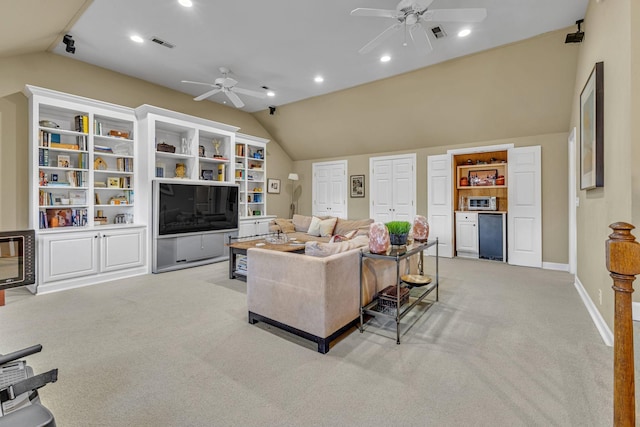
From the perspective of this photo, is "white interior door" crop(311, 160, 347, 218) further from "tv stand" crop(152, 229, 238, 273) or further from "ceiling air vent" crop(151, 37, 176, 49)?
"ceiling air vent" crop(151, 37, 176, 49)

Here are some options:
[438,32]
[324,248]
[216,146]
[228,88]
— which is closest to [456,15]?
[438,32]

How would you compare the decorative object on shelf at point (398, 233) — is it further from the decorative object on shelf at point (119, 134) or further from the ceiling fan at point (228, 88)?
the decorative object on shelf at point (119, 134)

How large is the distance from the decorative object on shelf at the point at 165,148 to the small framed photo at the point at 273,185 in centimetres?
280

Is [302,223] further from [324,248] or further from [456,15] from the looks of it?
[456,15]

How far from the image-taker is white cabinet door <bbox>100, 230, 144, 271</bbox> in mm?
4441

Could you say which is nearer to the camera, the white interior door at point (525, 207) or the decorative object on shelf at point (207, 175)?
the white interior door at point (525, 207)

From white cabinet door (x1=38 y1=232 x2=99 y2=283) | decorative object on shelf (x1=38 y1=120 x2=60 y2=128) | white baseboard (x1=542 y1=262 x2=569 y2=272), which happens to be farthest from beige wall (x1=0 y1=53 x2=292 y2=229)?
white baseboard (x1=542 y1=262 x2=569 y2=272)

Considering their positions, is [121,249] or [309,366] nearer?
[309,366]

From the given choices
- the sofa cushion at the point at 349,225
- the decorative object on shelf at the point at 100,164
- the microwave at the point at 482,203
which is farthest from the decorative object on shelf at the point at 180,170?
the microwave at the point at 482,203

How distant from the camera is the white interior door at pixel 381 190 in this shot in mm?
7055

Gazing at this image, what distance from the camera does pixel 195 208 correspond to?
214 inches

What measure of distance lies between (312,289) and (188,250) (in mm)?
3724

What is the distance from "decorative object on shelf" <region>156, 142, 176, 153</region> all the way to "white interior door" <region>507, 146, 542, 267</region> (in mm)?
6307

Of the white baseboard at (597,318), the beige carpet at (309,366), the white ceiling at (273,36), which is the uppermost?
the white ceiling at (273,36)
